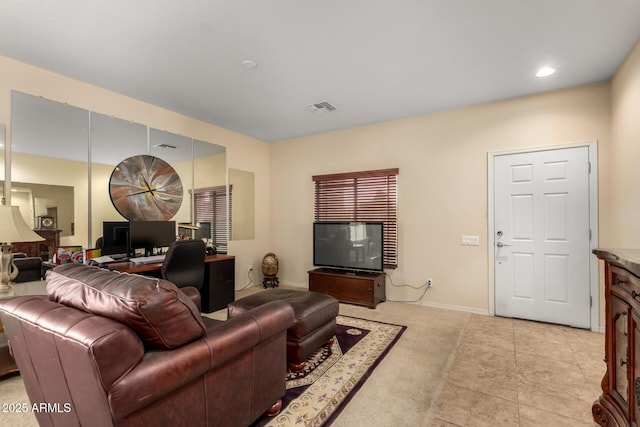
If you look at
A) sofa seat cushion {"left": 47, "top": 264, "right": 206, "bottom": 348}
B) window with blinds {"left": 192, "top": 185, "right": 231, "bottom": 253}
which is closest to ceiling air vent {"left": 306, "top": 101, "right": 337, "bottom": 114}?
window with blinds {"left": 192, "top": 185, "right": 231, "bottom": 253}

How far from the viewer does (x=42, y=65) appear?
9.29 feet

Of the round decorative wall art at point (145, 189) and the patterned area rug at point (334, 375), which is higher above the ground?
the round decorative wall art at point (145, 189)

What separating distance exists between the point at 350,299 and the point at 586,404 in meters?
2.59

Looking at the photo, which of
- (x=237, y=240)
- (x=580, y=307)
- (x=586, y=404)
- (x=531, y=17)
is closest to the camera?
(x=586, y=404)

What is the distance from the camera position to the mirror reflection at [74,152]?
2.81 metres

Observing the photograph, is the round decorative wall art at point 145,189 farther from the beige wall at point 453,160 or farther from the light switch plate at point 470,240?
the light switch plate at point 470,240

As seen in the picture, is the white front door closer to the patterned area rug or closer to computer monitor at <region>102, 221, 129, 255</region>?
the patterned area rug

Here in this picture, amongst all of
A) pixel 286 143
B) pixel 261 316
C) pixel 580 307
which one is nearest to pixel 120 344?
pixel 261 316

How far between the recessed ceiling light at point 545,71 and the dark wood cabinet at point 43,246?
5.13 meters

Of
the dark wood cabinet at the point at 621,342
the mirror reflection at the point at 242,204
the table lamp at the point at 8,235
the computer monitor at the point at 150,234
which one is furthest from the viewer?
the mirror reflection at the point at 242,204

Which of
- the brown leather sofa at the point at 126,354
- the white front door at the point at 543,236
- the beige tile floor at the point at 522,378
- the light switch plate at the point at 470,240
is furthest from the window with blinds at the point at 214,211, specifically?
the white front door at the point at 543,236

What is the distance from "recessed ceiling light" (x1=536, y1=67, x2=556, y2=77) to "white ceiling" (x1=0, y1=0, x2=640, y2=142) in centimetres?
5

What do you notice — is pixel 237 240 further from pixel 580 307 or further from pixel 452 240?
pixel 580 307

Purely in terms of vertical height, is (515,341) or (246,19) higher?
(246,19)
